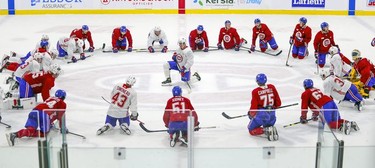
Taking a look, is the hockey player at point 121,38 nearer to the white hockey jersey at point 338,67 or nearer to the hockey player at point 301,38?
the hockey player at point 301,38

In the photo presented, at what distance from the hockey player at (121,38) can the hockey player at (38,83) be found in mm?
4333

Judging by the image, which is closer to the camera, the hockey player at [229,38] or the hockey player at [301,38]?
the hockey player at [301,38]

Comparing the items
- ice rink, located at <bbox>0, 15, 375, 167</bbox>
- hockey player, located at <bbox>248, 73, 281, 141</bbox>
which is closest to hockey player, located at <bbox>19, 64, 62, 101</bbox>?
ice rink, located at <bbox>0, 15, 375, 167</bbox>

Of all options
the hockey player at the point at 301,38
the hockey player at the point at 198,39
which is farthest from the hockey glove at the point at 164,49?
the hockey player at the point at 301,38

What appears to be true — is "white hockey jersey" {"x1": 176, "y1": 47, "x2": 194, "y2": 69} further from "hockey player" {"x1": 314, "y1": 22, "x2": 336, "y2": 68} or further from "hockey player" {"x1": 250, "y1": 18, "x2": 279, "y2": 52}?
"hockey player" {"x1": 250, "y1": 18, "x2": 279, "y2": 52}

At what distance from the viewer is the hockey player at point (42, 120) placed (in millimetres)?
6016

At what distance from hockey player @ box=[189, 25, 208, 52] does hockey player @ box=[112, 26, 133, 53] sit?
1.27m

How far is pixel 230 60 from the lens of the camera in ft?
42.9

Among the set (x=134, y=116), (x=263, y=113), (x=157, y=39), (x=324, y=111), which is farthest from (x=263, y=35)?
(x=324, y=111)

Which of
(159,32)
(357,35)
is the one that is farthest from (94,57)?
(357,35)

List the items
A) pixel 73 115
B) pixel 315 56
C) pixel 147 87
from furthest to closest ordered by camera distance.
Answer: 1. pixel 315 56
2. pixel 147 87
3. pixel 73 115

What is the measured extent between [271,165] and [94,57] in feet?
26.6

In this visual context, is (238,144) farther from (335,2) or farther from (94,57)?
(335,2)

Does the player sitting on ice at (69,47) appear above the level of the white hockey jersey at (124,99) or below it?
above
